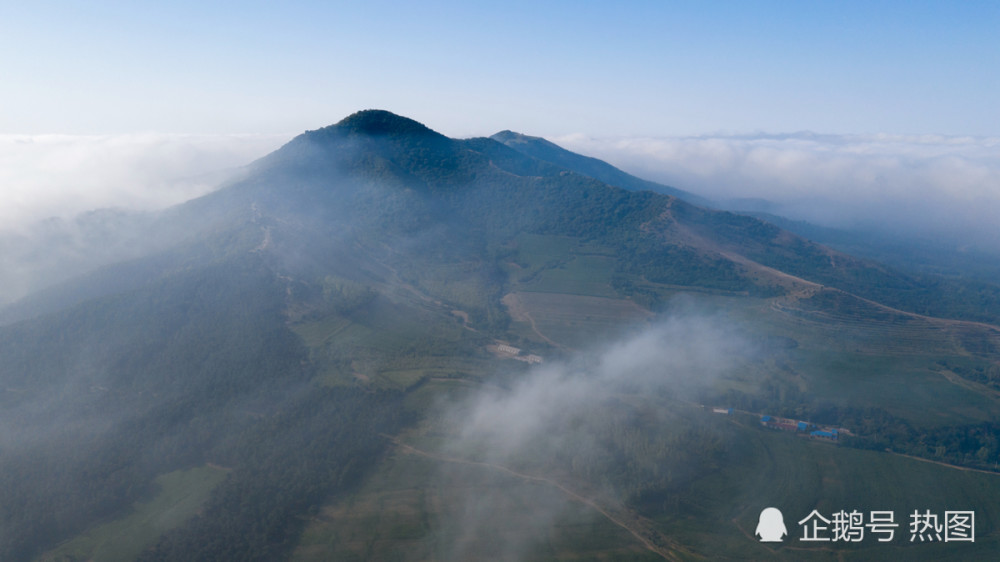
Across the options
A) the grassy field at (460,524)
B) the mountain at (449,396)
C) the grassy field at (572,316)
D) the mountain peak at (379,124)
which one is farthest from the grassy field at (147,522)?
the mountain peak at (379,124)

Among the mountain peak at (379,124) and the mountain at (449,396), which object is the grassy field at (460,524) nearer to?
the mountain at (449,396)

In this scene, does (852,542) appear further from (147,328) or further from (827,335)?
(147,328)

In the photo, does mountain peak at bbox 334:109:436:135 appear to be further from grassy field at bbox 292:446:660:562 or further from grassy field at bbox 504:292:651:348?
grassy field at bbox 292:446:660:562

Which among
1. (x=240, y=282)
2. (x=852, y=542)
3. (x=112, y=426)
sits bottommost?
(x=852, y=542)

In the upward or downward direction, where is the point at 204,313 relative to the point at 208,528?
upward

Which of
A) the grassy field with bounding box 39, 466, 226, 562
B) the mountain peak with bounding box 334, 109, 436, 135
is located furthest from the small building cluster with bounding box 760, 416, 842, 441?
the mountain peak with bounding box 334, 109, 436, 135

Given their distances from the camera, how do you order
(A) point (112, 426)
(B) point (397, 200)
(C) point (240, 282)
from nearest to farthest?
1. (A) point (112, 426)
2. (C) point (240, 282)
3. (B) point (397, 200)

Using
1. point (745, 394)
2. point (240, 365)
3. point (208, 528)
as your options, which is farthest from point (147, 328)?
point (745, 394)
